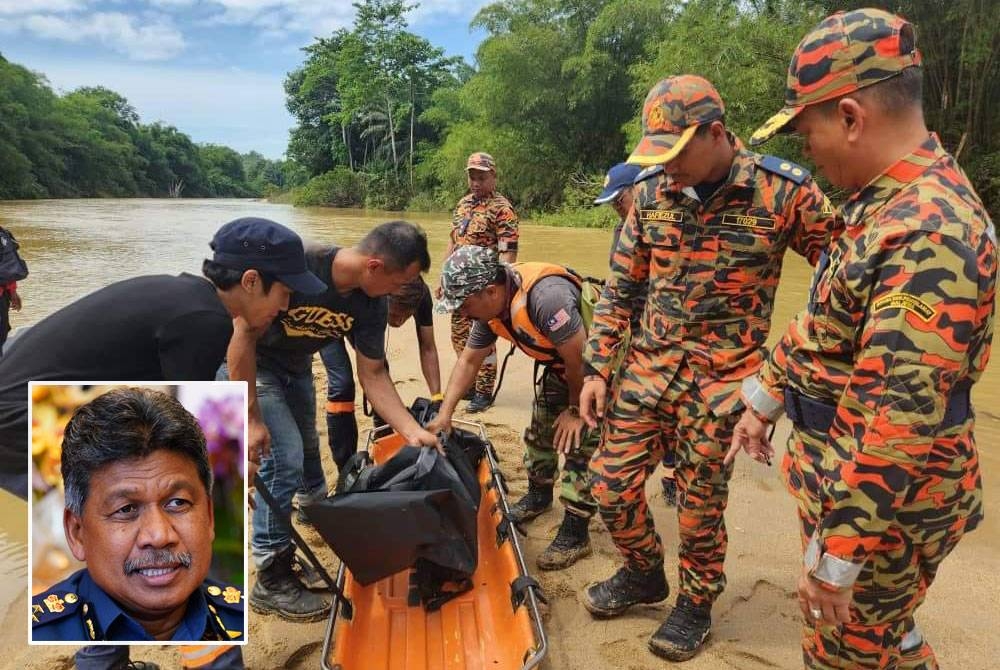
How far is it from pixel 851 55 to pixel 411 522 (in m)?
1.91

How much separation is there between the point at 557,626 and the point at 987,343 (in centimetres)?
188

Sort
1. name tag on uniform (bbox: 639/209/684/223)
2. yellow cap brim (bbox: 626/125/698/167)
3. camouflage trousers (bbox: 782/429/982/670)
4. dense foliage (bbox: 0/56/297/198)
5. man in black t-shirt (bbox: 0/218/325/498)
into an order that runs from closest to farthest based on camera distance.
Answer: camouflage trousers (bbox: 782/429/982/670), man in black t-shirt (bbox: 0/218/325/498), yellow cap brim (bbox: 626/125/698/167), name tag on uniform (bbox: 639/209/684/223), dense foliage (bbox: 0/56/297/198)

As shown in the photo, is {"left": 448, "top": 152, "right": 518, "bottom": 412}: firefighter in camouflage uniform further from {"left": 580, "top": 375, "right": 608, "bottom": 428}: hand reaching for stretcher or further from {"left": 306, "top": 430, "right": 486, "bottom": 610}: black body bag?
{"left": 580, "top": 375, "right": 608, "bottom": 428}: hand reaching for stretcher

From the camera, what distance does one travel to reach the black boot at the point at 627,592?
8.64ft

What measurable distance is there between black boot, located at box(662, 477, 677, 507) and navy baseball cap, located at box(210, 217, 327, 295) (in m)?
2.42

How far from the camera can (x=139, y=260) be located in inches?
537

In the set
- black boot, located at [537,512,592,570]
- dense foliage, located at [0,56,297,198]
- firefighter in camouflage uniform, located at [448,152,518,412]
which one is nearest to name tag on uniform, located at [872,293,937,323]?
black boot, located at [537,512,592,570]

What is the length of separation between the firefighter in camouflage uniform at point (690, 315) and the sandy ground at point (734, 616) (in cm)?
18

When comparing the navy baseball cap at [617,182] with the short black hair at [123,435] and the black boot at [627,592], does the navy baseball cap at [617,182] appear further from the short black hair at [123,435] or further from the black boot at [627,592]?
the short black hair at [123,435]

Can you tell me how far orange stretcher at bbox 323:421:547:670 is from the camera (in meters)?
2.24

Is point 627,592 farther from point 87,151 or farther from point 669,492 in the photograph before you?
point 87,151

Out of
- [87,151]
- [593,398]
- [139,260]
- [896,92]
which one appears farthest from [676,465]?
[87,151]

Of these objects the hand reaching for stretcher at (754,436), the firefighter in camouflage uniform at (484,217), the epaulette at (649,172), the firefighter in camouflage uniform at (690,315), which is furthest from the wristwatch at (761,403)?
the firefighter in camouflage uniform at (484,217)

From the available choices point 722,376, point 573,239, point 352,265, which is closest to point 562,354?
point 722,376
